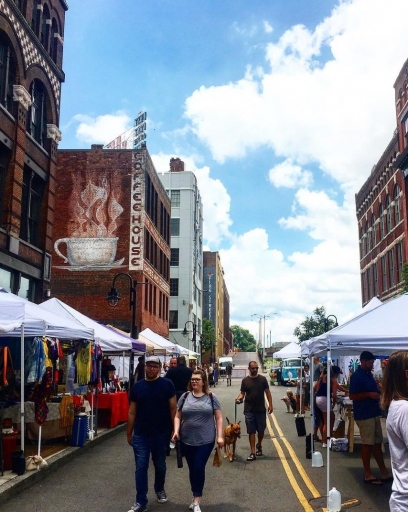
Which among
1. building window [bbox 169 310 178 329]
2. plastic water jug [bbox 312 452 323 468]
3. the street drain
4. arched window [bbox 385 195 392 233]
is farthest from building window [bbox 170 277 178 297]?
the street drain

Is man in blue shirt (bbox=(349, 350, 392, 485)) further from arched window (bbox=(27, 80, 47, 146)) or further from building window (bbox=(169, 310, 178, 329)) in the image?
building window (bbox=(169, 310, 178, 329))

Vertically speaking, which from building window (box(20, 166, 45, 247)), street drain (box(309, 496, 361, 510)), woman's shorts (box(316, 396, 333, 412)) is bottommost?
street drain (box(309, 496, 361, 510))

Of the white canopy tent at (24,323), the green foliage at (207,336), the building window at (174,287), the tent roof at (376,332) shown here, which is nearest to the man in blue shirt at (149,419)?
the white canopy tent at (24,323)

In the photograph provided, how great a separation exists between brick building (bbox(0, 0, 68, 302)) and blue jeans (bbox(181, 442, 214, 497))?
44.4ft

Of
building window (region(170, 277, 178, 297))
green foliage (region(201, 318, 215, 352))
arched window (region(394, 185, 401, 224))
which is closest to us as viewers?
arched window (region(394, 185, 401, 224))

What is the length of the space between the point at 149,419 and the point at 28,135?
16879 millimetres

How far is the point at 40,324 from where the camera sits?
9.44 metres

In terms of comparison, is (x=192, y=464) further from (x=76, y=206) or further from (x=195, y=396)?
(x=76, y=206)

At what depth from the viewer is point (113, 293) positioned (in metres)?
21.5

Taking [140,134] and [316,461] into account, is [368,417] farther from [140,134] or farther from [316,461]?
[140,134]

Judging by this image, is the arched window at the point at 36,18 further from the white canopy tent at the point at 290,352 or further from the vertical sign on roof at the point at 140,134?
the vertical sign on roof at the point at 140,134

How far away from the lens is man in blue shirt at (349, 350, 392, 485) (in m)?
8.33

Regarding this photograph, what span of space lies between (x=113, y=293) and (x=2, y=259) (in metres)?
4.57

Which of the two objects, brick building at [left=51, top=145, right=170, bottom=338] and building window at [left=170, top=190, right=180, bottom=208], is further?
building window at [left=170, top=190, right=180, bottom=208]
